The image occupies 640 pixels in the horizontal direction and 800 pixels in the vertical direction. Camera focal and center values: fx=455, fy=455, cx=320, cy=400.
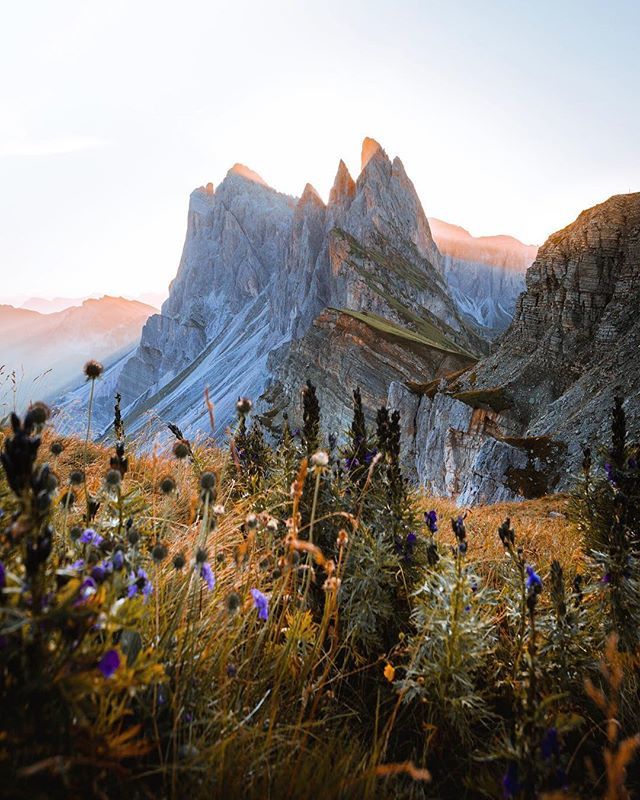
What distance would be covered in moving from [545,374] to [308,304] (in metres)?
82.5

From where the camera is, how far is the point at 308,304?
109 meters

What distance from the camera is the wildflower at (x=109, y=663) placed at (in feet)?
4.31

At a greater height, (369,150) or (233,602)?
(369,150)

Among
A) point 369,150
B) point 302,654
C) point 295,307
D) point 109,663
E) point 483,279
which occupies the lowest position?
point 302,654

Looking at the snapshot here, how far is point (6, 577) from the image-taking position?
1.28 metres

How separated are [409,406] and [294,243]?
94.8 metres

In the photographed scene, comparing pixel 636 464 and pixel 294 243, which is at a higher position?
pixel 294 243

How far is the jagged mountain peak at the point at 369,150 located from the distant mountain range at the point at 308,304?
0.58 metres

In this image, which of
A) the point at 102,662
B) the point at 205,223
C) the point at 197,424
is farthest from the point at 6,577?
the point at 205,223

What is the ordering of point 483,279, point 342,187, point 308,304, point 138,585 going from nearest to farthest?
point 138,585 < point 308,304 < point 342,187 < point 483,279

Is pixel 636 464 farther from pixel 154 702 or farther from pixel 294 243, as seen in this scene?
pixel 294 243

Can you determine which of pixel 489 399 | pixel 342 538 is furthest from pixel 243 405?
pixel 489 399

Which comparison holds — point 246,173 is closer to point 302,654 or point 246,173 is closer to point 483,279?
point 483,279

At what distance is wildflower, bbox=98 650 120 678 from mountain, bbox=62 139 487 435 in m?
5.85
